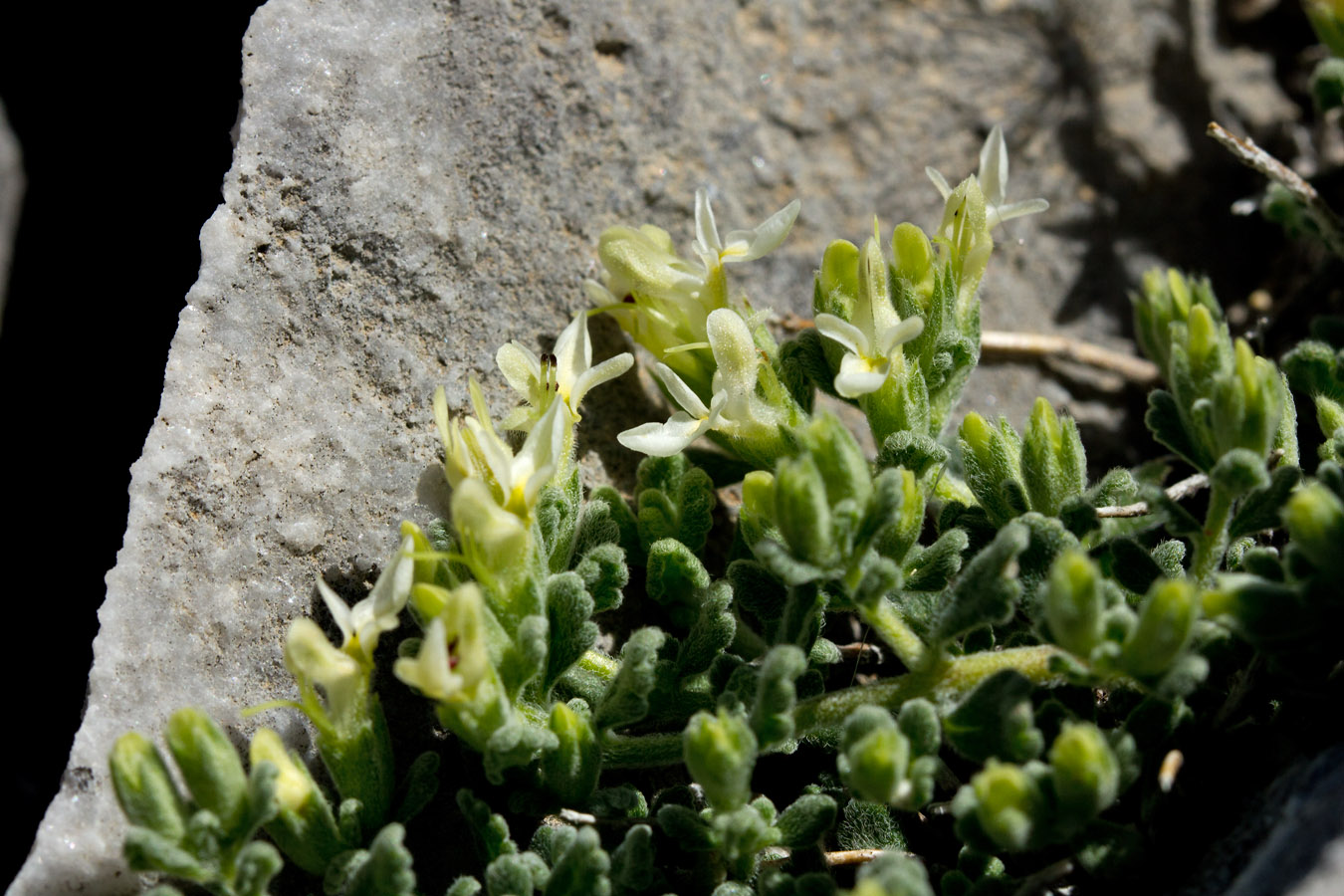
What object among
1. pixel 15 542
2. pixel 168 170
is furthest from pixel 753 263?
pixel 15 542

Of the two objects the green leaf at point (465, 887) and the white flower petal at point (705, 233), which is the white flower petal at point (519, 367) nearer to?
the white flower petal at point (705, 233)

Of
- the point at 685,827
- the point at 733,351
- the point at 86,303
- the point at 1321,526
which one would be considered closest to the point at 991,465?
the point at 733,351

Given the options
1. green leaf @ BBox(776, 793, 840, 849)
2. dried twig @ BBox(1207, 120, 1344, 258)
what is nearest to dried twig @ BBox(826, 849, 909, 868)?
green leaf @ BBox(776, 793, 840, 849)

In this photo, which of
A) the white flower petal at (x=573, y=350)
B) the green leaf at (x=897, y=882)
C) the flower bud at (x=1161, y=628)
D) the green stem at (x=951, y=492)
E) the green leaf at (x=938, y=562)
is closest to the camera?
the green leaf at (x=897, y=882)

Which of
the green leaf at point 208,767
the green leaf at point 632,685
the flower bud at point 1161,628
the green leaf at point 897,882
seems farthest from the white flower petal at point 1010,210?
the green leaf at point 208,767

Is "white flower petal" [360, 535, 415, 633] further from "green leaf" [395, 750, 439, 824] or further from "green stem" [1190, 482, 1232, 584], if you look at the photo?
"green stem" [1190, 482, 1232, 584]

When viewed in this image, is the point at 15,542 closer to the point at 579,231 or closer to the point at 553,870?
the point at 579,231

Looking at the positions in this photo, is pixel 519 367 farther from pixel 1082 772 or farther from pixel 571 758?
pixel 1082 772
